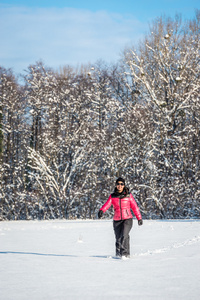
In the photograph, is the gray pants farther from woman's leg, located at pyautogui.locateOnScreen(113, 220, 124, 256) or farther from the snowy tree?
the snowy tree

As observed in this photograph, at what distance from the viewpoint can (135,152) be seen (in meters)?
25.3

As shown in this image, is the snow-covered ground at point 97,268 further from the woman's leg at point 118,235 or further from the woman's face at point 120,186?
the woman's face at point 120,186

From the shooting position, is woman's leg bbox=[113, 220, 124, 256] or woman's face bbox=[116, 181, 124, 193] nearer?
woman's leg bbox=[113, 220, 124, 256]

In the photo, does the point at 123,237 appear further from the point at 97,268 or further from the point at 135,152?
the point at 135,152

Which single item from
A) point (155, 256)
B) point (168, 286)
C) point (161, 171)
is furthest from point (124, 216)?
point (161, 171)

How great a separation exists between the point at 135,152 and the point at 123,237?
16.6 meters

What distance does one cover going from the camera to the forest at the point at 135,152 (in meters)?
23.9

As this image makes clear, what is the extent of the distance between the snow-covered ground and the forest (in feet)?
34.6

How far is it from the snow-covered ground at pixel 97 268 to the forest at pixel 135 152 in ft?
34.6

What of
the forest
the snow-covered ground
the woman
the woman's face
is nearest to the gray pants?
the woman

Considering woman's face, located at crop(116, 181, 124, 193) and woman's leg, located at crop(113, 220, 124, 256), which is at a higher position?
woman's face, located at crop(116, 181, 124, 193)

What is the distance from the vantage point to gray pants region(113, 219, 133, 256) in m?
8.82

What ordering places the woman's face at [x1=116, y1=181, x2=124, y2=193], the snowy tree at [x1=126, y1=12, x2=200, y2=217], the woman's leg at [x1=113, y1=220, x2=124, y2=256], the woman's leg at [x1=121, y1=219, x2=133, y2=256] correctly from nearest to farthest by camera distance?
the woman's leg at [x1=121, y1=219, x2=133, y2=256], the woman's leg at [x1=113, y1=220, x2=124, y2=256], the woman's face at [x1=116, y1=181, x2=124, y2=193], the snowy tree at [x1=126, y1=12, x2=200, y2=217]

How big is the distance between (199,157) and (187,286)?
61.9ft
